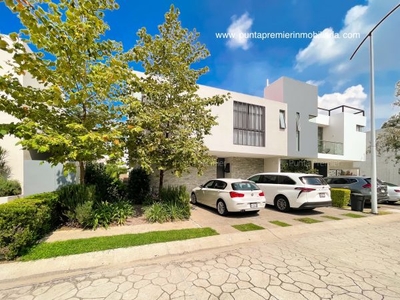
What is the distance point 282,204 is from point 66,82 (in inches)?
371

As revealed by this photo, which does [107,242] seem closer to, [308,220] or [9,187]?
[308,220]

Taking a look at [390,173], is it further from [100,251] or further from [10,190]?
[10,190]

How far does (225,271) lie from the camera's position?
392 centimetres

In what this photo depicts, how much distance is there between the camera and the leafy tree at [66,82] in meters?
4.18

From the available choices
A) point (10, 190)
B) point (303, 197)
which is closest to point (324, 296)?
point (303, 197)

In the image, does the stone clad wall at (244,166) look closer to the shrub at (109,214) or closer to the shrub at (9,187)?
the shrub at (109,214)

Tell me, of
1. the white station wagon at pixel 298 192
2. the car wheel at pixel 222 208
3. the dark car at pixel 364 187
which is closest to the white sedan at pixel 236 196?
the car wheel at pixel 222 208

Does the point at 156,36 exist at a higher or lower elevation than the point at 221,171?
higher

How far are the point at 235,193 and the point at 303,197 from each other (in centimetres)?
311

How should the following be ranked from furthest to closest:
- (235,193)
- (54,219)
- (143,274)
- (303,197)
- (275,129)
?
(275,129)
(303,197)
(235,193)
(54,219)
(143,274)

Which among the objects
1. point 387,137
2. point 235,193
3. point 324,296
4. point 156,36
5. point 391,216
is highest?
point 156,36

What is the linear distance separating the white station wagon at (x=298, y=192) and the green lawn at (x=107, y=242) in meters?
4.55

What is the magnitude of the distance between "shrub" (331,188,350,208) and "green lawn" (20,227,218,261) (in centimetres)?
834

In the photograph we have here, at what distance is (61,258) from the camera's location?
4.43 meters
